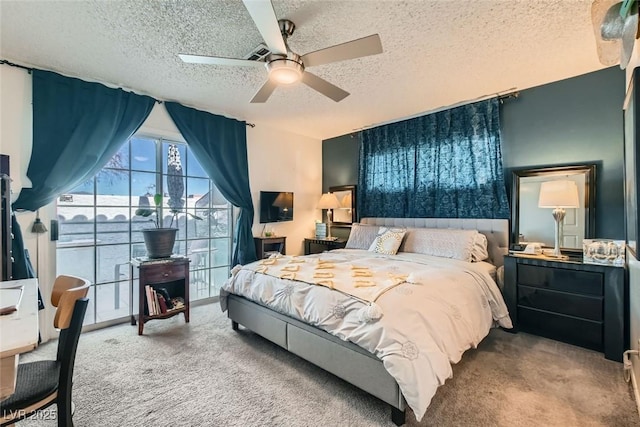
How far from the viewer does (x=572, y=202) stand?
280cm

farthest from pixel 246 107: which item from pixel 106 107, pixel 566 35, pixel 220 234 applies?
pixel 566 35

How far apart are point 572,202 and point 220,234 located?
4.17m

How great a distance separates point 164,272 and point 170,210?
0.90m

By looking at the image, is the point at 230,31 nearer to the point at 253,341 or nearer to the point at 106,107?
the point at 106,107

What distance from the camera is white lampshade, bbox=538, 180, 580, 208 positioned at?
2.81m

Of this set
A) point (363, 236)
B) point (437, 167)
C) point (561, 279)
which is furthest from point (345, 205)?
point (561, 279)

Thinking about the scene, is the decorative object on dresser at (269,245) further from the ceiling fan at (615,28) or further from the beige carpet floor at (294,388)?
the ceiling fan at (615,28)

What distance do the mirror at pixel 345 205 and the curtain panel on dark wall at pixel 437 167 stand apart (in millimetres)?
146

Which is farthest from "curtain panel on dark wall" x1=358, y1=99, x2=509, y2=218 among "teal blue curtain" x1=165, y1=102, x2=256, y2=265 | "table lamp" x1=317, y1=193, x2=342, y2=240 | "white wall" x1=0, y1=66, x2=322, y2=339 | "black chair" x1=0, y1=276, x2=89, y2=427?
"black chair" x1=0, y1=276, x2=89, y2=427

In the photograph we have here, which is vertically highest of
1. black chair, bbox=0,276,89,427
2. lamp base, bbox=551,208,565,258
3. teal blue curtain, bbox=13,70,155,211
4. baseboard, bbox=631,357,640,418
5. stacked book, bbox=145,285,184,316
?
teal blue curtain, bbox=13,70,155,211

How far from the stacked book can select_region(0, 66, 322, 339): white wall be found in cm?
88

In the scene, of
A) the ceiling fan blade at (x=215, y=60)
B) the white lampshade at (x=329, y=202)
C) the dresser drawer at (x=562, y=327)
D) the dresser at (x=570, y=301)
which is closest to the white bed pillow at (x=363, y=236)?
the white lampshade at (x=329, y=202)

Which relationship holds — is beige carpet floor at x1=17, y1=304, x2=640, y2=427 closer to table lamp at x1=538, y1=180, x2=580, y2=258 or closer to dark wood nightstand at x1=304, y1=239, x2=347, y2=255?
table lamp at x1=538, y1=180, x2=580, y2=258

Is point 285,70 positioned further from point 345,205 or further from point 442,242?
point 345,205
